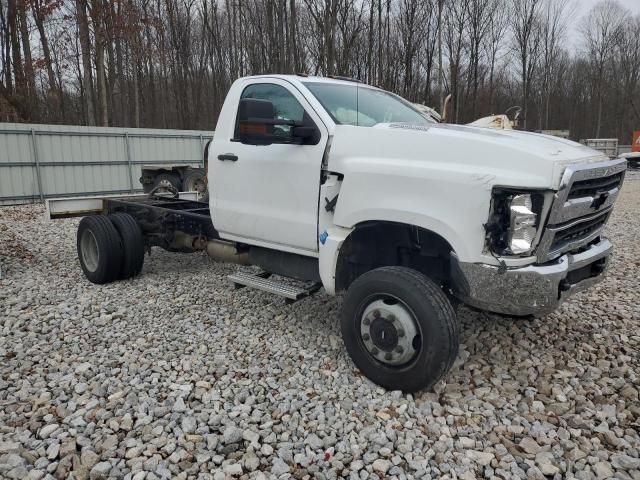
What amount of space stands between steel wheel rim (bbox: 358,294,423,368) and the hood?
95 centimetres

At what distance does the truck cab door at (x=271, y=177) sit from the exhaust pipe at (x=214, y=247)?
202mm

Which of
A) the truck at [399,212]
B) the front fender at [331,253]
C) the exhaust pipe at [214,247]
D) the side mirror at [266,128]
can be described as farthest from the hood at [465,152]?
the exhaust pipe at [214,247]

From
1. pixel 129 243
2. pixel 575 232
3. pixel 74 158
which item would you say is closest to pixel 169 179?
pixel 74 158

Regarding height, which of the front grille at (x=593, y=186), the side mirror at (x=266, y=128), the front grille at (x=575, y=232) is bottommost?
the front grille at (x=575, y=232)

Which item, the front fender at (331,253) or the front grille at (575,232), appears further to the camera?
the front fender at (331,253)

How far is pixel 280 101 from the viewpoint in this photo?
4340 mm

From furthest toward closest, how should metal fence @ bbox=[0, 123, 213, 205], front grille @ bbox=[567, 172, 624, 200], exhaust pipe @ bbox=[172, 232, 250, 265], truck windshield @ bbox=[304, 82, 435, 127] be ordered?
metal fence @ bbox=[0, 123, 213, 205], exhaust pipe @ bbox=[172, 232, 250, 265], truck windshield @ bbox=[304, 82, 435, 127], front grille @ bbox=[567, 172, 624, 200]

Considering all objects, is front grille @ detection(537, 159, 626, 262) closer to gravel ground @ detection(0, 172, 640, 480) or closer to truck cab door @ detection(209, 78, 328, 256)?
gravel ground @ detection(0, 172, 640, 480)

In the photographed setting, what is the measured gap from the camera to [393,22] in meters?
24.5

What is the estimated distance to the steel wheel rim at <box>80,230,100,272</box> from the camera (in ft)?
19.9

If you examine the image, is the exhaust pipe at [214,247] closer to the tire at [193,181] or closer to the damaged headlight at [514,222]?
the damaged headlight at [514,222]

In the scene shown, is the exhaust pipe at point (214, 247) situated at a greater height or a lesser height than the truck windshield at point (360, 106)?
lesser

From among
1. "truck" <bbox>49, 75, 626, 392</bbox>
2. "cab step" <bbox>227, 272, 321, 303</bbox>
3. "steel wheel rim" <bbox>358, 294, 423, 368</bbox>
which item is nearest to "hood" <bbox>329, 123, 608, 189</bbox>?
"truck" <bbox>49, 75, 626, 392</bbox>

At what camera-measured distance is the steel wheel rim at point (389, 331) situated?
329 cm
